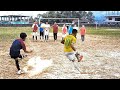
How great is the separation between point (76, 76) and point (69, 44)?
0.94m

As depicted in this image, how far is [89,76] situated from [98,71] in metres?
0.98

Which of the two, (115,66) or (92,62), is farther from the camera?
(92,62)
